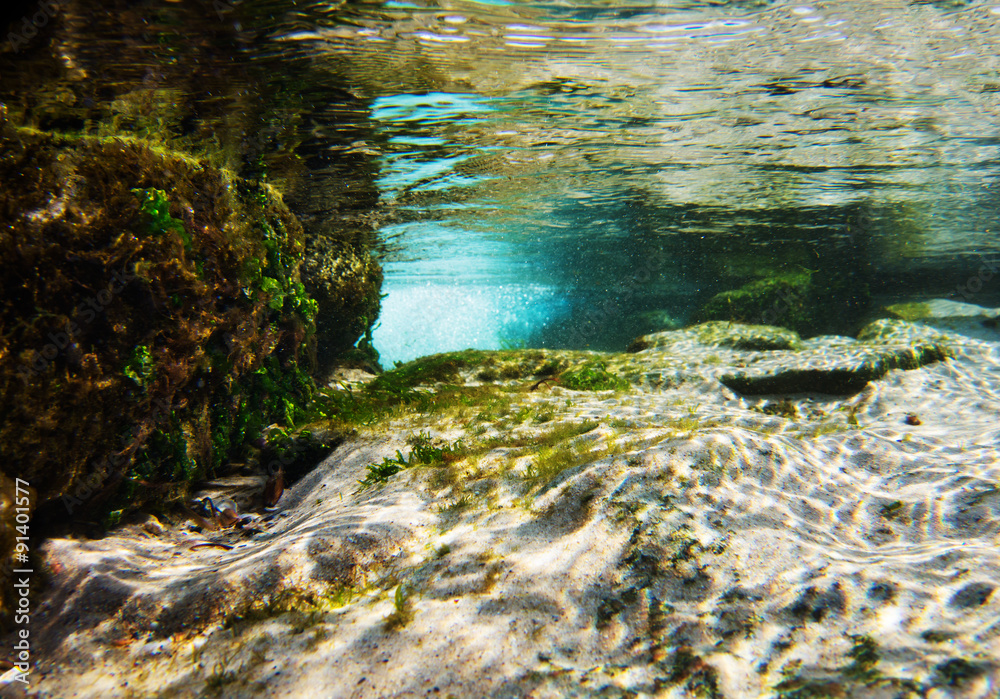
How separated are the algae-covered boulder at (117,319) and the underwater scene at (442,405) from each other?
3 centimetres

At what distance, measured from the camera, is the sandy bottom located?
7.07 ft

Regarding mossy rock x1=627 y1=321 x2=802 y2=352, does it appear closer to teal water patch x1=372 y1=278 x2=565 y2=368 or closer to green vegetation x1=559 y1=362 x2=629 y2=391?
green vegetation x1=559 y1=362 x2=629 y2=391

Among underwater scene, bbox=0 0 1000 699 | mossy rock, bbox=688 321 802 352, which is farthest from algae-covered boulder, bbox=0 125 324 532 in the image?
mossy rock, bbox=688 321 802 352

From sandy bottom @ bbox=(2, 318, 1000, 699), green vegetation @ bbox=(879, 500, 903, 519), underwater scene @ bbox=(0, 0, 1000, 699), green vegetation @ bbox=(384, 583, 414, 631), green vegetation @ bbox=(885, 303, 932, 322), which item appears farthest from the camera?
green vegetation @ bbox=(885, 303, 932, 322)

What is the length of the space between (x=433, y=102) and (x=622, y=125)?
444 cm

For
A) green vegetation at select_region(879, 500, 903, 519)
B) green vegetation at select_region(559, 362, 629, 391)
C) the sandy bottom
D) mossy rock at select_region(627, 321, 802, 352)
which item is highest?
the sandy bottom

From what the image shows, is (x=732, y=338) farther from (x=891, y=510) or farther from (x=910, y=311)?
(x=910, y=311)

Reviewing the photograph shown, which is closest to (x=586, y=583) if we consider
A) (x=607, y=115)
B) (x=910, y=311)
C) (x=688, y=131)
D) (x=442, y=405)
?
(x=442, y=405)

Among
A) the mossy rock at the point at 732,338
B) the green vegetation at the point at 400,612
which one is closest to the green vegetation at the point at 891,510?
the green vegetation at the point at 400,612

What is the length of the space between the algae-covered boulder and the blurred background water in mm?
1992

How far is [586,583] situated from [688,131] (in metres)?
11.0

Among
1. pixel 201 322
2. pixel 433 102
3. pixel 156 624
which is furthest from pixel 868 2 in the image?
pixel 156 624

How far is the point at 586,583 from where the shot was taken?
2.81 m

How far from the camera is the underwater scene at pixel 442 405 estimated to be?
2443mm
